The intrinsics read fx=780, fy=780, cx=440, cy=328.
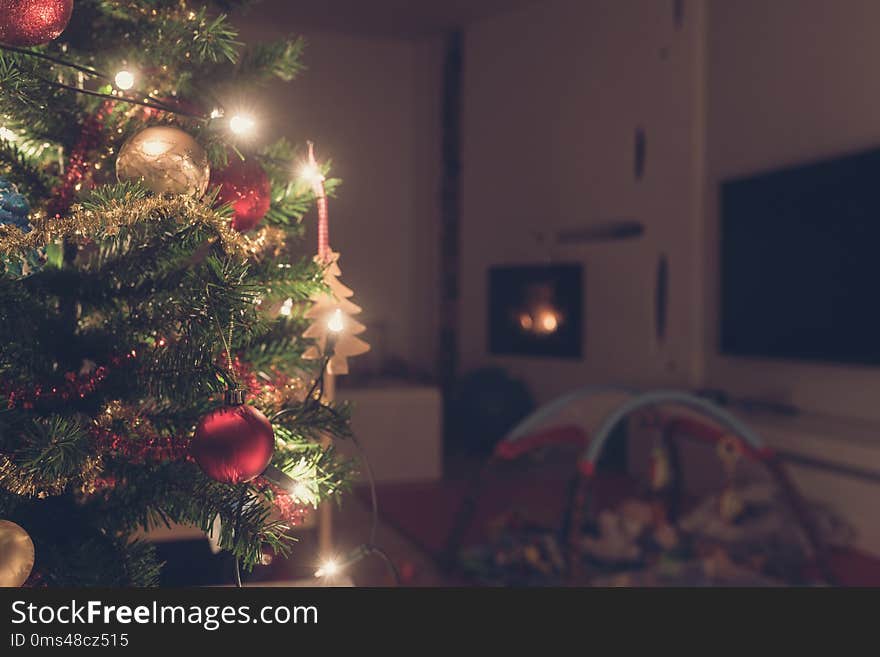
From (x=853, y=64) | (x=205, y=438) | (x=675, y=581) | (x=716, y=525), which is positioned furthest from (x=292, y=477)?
(x=853, y=64)

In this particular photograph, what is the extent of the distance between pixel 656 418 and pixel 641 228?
1421mm

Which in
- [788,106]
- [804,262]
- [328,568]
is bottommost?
[328,568]

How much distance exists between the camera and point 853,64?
121 inches

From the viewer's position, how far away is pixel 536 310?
14.9ft

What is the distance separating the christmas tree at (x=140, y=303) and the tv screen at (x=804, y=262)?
266 cm

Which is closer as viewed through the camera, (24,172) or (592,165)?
(24,172)

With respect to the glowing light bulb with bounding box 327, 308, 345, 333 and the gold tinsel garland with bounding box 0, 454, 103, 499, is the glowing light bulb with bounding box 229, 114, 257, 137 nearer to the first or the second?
the glowing light bulb with bounding box 327, 308, 345, 333

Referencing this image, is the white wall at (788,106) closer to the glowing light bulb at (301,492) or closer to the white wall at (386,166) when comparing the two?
the white wall at (386,166)

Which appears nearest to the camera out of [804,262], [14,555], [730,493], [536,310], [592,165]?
[14,555]

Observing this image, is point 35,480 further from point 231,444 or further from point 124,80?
point 124,80

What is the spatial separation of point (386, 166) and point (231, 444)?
511cm

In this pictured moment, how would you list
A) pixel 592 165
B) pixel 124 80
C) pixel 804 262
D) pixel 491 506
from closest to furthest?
pixel 124 80 < pixel 804 262 < pixel 491 506 < pixel 592 165

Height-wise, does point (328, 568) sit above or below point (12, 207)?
below

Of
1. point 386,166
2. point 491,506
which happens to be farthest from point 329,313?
point 386,166
